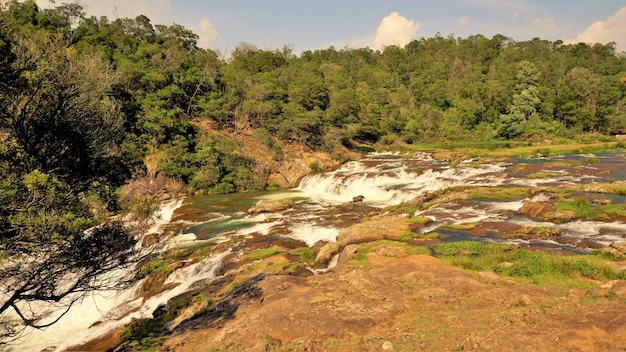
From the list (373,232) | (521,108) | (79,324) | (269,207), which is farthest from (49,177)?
(521,108)

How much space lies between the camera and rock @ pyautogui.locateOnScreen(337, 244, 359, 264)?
1699 centimetres

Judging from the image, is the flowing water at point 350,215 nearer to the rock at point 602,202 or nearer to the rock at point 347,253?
the rock at point 602,202

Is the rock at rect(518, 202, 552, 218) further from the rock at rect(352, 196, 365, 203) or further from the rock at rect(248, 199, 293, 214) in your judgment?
the rock at rect(248, 199, 293, 214)

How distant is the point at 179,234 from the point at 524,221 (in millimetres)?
23034

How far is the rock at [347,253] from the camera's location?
1699cm

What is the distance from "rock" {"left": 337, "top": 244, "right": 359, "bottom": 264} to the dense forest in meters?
9.25

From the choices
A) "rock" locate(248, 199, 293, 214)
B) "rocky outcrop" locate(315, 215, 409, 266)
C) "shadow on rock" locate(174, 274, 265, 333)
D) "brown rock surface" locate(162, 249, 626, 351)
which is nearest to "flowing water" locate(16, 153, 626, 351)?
"rock" locate(248, 199, 293, 214)

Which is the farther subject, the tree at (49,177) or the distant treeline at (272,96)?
the distant treeline at (272,96)

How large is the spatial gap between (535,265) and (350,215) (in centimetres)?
1553

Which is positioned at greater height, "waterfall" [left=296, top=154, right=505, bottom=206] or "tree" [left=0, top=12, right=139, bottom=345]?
"tree" [left=0, top=12, right=139, bottom=345]

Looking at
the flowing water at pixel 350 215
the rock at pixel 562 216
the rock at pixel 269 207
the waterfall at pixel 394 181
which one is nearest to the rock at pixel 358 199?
the waterfall at pixel 394 181

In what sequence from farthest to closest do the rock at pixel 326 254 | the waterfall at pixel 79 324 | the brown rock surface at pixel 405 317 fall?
1. the rock at pixel 326 254
2. the waterfall at pixel 79 324
3. the brown rock surface at pixel 405 317

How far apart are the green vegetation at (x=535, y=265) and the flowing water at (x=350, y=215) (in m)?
2.55

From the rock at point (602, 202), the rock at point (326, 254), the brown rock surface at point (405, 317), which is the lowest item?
the rock at point (602, 202)
